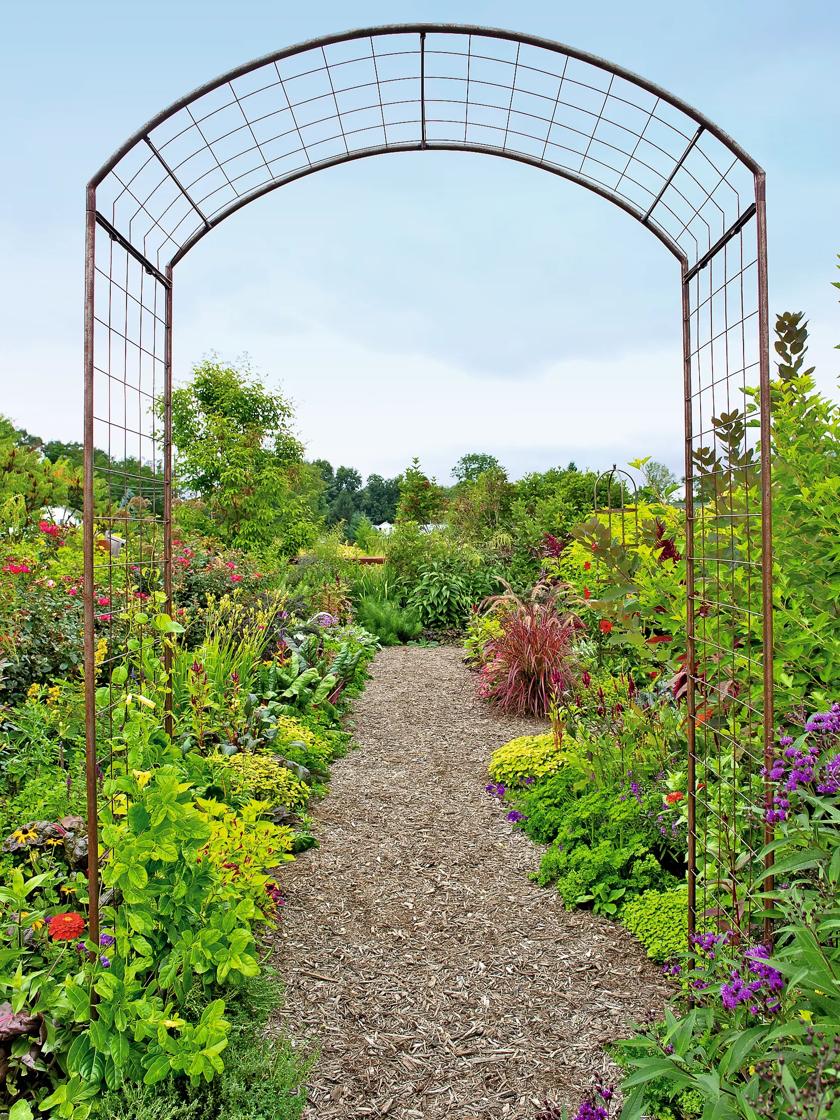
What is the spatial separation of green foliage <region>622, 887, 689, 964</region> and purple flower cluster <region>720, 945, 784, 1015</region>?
93cm

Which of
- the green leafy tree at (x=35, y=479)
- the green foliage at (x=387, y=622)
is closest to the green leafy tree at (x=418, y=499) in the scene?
the green foliage at (x=387, y=622)

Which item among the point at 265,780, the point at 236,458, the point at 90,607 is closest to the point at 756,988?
the point at 90,607

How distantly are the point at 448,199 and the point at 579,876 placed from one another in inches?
168

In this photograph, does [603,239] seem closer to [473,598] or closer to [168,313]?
[168,313]

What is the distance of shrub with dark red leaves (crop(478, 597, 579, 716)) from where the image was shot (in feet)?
18.0

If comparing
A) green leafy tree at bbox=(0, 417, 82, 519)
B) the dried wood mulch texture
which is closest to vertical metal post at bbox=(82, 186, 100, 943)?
the dried wood mulch texture

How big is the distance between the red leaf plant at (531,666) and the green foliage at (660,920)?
8.31ft

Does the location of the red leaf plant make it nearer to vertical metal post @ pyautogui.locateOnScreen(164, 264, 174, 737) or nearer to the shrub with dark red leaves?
the shrub with dark red leaves

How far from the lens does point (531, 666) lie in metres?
5.53

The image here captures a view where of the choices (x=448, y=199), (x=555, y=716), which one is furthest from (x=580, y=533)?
(x=448, y=199)

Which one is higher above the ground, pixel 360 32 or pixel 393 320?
pixel 393 320

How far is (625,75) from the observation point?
2.13 metres

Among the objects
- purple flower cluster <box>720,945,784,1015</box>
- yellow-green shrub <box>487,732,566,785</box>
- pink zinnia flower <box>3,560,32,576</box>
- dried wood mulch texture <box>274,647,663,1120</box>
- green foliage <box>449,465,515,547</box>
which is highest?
green foliage <box>449,465,515,547</box>

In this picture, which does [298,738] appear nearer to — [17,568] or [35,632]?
[35,632]
